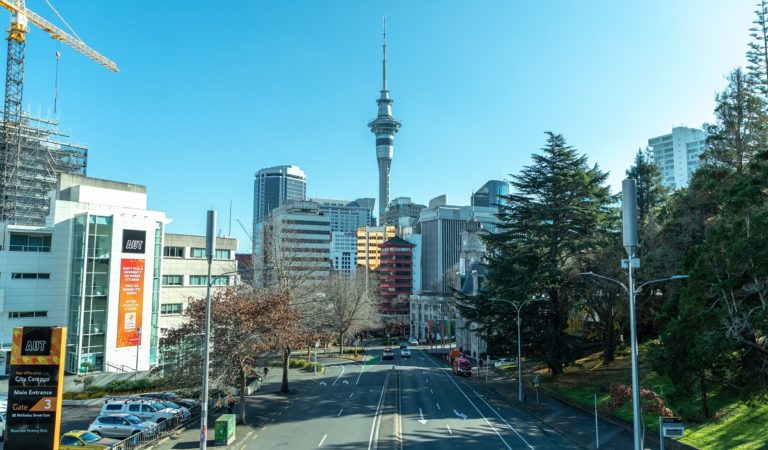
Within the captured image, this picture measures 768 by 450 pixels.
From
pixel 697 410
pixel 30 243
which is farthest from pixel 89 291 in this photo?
pixel 697 410

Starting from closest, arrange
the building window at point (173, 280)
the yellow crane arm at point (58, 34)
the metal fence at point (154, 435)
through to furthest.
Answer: the metal fence at point (154, 435) → the building window at point (173, 280) → the yellow crane arm at point (58, 34)

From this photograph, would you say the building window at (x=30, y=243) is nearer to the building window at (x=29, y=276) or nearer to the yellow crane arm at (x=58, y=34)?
the building window at (x=29, y=276)

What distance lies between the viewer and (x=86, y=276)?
50531mm

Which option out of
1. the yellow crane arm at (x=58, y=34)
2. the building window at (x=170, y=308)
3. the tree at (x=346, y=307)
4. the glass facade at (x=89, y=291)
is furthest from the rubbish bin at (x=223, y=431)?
the yellow crane arm at (x=58, y=34)

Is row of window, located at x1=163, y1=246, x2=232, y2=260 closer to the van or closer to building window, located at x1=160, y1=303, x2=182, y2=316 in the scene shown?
building window, located at x1=160, y1=303, x2=182, y2=316

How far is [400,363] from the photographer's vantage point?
77750 mm

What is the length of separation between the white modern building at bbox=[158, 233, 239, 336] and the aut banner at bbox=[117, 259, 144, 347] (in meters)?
6.47

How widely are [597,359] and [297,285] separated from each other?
33.0 meters

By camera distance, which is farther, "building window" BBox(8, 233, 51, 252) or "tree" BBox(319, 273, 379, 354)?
"tree" BBox(319, 273, 379, 354)

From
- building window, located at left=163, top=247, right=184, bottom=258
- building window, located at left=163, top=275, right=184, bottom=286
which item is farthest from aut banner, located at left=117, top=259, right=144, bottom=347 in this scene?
building window, located at left=163, top=247, right=184, bottom=258

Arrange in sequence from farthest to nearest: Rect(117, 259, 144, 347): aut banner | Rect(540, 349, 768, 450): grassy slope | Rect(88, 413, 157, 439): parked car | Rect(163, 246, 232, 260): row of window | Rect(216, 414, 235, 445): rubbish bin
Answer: Rect(163, 246, 232, 260): row of window → Rect(117, 259, 144, 347): aut banner → Rect(88, 413, 157, 439): parked car → Rect(216, 414, 235, 445): rubbish bin → Rect(540, 349, 768, 450): grassy slope

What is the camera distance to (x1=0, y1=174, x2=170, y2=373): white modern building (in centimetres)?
4856

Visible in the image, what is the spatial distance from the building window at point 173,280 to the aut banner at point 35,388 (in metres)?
44.3

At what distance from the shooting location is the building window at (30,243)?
49125mm
